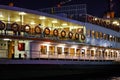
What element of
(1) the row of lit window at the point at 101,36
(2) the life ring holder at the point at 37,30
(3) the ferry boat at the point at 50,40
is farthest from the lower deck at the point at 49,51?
(1) the row of lit window at the point at 101,36

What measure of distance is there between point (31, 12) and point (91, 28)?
47.6ft

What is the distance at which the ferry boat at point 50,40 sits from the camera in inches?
1154

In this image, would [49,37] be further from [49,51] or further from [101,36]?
[101,36]

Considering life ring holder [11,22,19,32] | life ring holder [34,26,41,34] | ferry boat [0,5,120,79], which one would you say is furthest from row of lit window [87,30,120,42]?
life ring holder [11,22,19,32]

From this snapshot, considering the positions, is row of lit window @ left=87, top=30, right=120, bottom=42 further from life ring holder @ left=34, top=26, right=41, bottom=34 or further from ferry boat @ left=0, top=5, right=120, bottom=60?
life ring holder @ left=34, top=26, right=41, bottom=34

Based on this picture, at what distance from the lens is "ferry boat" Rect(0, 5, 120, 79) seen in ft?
96.2

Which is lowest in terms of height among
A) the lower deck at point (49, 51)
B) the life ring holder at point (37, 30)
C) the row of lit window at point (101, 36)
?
the lower deck at point (49, 51)

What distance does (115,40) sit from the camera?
2104 inches

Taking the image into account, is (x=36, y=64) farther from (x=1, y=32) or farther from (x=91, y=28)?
(x=91, y=28)
